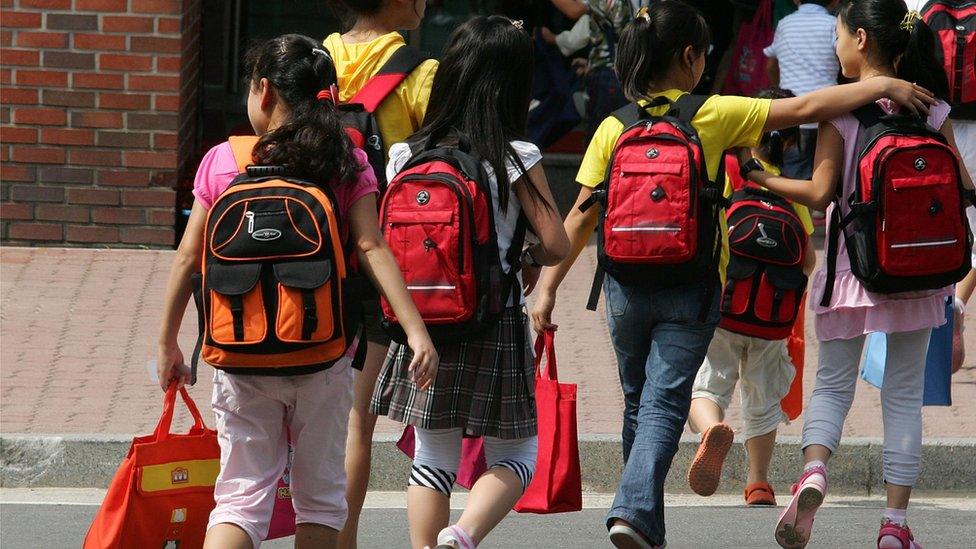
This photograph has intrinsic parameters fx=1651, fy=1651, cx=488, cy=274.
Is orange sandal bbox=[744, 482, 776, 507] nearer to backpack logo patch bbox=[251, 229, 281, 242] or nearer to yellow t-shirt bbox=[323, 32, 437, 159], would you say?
yellow t-shirt bbox=[323, 32, 437, 159]

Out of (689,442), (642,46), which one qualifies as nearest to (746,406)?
(689,442)

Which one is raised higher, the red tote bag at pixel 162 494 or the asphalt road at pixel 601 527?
the red tote bag at pixel 162 494

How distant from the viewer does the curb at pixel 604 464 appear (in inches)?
258

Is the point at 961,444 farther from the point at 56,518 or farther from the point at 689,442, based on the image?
the point at 56,518

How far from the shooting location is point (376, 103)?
4.94 m

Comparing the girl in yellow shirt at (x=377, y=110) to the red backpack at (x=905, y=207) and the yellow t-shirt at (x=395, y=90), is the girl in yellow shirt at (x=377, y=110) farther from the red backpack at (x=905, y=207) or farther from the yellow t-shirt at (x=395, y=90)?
the red backpack at (x=905, y=207)

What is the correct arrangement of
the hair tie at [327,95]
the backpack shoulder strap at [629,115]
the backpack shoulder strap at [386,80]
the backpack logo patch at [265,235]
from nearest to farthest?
the backpack logo patch at [265,235], the hair tie at [327,95], the backpack shoulder strap at [386,80], the backpack shoulder strap at [629,115]

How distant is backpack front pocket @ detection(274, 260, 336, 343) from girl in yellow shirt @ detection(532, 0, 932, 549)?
1241mm

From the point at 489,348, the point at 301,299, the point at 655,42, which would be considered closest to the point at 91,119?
the point at 655,42

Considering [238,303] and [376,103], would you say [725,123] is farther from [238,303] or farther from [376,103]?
[238,303]

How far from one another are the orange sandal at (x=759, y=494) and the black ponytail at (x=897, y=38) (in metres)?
1.79

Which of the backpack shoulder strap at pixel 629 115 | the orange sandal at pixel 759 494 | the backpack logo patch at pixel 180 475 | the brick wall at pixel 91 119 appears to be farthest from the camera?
the brick wall at pixel 91 119

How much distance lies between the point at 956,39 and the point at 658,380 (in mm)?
3044

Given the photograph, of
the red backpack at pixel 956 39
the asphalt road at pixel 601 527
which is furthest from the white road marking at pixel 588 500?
the red backpack at pixel 956 39
